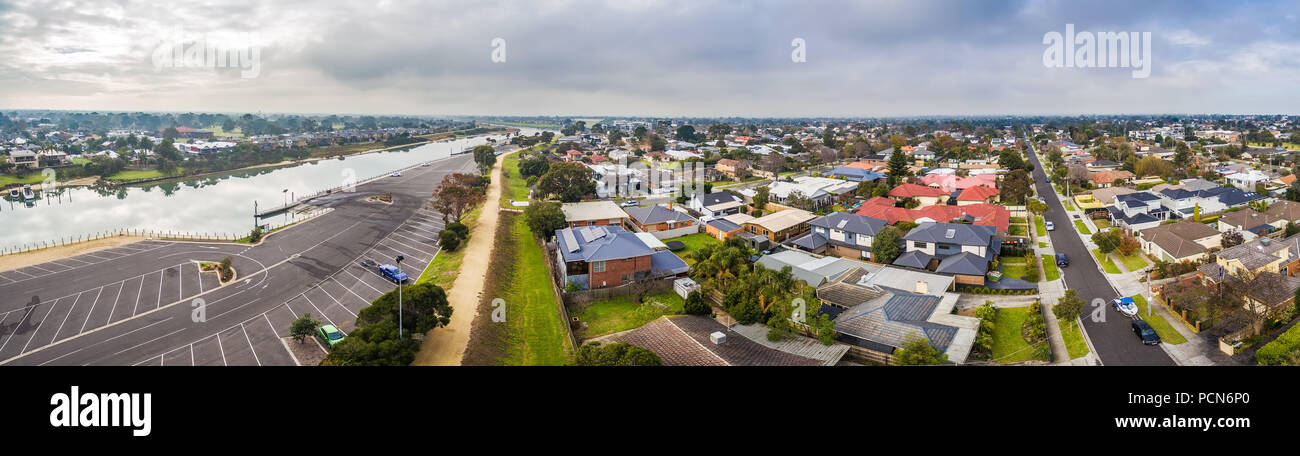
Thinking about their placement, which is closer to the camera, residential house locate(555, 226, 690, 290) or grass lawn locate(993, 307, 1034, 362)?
grass lawn locate(993, 307, 1034, 362)

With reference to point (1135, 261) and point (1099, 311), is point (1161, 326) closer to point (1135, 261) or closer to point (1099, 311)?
point (1099, 311)

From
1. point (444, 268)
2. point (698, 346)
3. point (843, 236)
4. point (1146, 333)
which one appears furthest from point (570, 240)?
point (1146, 333)

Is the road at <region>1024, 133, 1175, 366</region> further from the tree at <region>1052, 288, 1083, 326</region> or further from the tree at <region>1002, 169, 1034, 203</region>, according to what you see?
the tree at <region>1002, 169, 1034, 203</region>

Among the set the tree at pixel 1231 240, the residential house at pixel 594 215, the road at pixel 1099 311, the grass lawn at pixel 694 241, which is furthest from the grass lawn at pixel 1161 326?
the residential house at pixel 594 215

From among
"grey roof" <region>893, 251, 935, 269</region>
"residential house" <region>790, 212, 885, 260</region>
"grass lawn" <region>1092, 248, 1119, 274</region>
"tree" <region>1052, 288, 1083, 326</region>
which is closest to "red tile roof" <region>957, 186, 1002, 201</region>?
"grass lawn" <region>1092, 248, 1119, 274</region>

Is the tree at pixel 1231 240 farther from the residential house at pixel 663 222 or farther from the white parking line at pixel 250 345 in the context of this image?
the white parking line at pixel 250 345
